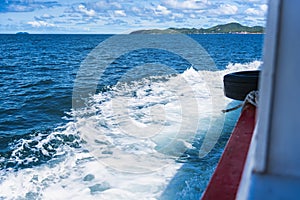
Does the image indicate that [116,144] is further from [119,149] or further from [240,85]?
[240,85]

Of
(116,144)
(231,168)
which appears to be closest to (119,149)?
(116,144)

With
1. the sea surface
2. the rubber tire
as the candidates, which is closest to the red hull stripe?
the rubber tire

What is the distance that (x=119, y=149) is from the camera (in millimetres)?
5219

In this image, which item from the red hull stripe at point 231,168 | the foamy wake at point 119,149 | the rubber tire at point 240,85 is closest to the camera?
the red hull stripe at point 231,168

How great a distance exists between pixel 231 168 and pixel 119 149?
13.5ft

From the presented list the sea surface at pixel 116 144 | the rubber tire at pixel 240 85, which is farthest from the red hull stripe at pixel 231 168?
the sea surface at pixel 116 144

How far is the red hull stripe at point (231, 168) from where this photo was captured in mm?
1065

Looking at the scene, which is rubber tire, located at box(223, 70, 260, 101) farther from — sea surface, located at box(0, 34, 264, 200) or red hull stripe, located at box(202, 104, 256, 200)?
sea surface, located at box(0, 34, 264, 200)

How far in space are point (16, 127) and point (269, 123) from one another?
7979 millimetres

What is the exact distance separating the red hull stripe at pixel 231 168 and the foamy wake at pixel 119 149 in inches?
93.6

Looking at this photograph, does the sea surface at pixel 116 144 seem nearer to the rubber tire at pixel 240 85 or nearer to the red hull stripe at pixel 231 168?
the rubber tire at pixel 240 85

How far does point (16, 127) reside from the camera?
7852mm

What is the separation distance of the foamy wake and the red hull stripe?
7.80 feet

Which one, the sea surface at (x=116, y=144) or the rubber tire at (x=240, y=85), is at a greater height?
the rubber tire at (x=240, y=85)
